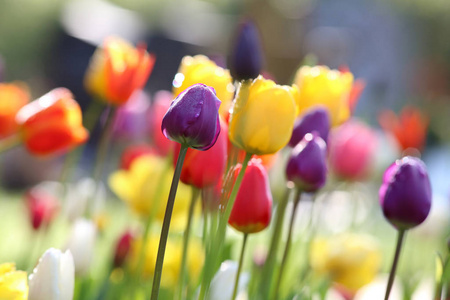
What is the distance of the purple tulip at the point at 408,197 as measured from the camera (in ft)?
1.66

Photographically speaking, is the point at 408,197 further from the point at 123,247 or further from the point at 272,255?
the point at 123,247

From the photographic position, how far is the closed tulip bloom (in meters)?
0.53

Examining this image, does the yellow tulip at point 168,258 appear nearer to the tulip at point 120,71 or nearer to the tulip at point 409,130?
the tulip at point 120,71

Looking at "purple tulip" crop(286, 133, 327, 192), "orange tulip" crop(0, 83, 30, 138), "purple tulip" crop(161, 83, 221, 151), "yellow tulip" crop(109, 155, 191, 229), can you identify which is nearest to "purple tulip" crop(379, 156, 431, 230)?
"purple tulip" crop(286, 133, 327, 192)

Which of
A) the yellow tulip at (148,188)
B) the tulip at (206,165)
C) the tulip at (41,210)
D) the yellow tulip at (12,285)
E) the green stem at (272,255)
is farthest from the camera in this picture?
the tulip at (41,210)

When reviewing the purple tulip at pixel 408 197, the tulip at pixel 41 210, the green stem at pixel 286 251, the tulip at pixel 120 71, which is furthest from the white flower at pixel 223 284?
the tulip at pixel 41 210

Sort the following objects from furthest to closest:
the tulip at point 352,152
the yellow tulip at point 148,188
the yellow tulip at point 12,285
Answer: the tulip at point 352,152 → the yellow tulip at point 148,188 → the yellow tulip at point 12,285

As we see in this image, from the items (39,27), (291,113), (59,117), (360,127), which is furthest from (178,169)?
(39,27)

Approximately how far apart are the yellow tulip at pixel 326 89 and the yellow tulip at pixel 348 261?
0.22 metres

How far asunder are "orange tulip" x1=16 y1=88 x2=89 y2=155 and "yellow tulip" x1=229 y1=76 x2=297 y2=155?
272 mm

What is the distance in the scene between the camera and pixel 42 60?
15.1 feet

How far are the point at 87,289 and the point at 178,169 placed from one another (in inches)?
15.1

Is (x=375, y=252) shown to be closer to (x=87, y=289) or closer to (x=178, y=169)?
(x=87, y=289)

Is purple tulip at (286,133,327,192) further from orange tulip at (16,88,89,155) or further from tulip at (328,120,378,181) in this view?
tulip at (328,120,378,181)
